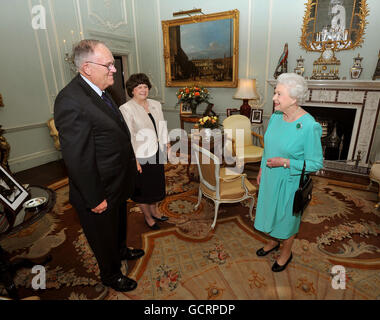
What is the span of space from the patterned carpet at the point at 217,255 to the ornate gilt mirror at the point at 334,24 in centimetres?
296

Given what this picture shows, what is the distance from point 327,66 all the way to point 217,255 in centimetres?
434

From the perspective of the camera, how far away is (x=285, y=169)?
1.89 meters

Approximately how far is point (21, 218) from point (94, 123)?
3.38ft

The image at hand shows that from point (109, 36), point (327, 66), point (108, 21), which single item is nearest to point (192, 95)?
point (327, 66)

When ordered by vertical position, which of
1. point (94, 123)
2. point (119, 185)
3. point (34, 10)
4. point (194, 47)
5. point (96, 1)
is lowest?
point (119, 185)

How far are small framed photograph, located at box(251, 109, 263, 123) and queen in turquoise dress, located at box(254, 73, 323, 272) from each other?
11.7 ft

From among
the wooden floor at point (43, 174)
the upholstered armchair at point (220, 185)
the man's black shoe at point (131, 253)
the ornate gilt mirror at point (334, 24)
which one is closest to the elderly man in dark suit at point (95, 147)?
the man's black shoe at point (131, 253)

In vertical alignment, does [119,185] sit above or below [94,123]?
below

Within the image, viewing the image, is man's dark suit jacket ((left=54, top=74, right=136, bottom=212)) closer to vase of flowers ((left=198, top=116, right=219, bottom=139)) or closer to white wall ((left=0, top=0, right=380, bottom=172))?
vase of flowers ((left=198, top=116, right=219, bottom=139))

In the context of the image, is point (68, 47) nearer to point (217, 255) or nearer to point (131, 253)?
point (131, 253)

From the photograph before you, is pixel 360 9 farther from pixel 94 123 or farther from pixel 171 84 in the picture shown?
pixel 94 123

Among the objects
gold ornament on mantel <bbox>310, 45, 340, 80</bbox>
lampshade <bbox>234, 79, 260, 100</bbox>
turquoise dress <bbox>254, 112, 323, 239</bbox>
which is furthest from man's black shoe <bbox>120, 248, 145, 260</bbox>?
gold ornament on mantel <bbox>310, 45, 340, 80</bbox>
